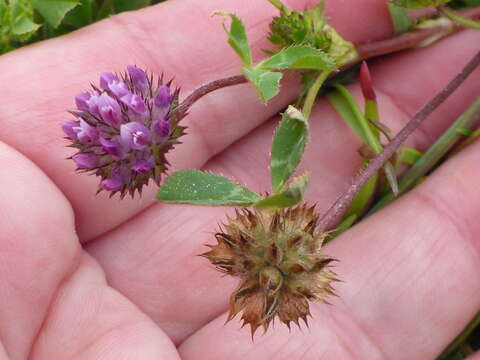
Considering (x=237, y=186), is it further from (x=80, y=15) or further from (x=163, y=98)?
(x=80, y=15)

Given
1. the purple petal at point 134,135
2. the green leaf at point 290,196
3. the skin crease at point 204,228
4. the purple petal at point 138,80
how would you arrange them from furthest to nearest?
the skin crease at point 204,228 < the purple petal at point 138,80 < the purple petal at point 134,135 < the green leaf at point 290,196

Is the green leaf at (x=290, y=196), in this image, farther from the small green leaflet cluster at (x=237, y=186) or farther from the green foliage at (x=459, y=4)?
the green foliage at (x=459, y=4)

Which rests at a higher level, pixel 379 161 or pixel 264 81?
pixel 264 81

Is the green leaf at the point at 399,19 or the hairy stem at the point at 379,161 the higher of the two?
the green leaf at the point at 399,19

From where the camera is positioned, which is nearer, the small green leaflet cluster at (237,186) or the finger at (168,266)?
the small green leaflet cluster at (237,186)

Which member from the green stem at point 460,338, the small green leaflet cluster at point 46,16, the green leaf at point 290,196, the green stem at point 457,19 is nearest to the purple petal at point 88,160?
the green leaf at point 290,196

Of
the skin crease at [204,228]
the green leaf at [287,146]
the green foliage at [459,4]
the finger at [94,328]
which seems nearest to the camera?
the green leaf at [287,146]

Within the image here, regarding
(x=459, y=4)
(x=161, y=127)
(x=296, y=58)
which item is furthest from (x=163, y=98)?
(x=459, y=4)
